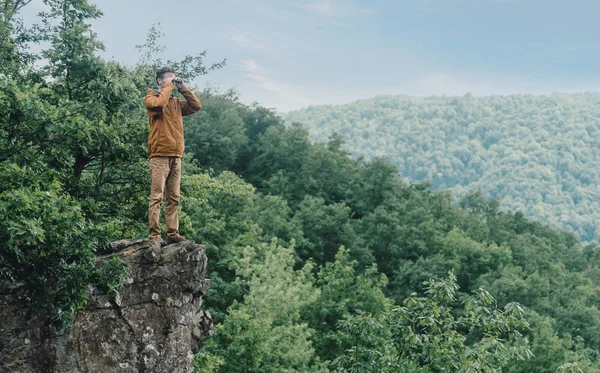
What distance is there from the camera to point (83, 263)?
10.4 metres

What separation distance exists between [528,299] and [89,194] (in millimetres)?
41164

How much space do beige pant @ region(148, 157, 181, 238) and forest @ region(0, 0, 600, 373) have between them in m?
0.80

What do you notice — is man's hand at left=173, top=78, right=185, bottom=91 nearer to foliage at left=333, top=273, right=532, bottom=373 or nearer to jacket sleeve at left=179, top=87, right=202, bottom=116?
jacket sleeve at left=179, top=87, right=202, bottom=116

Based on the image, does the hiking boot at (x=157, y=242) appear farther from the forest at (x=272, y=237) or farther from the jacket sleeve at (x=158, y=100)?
the jacket sleeve at (x=158, y=100)

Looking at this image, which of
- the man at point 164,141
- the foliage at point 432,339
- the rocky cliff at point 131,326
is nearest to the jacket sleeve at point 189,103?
the man at point 164,141

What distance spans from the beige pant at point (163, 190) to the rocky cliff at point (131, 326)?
1.07 ft

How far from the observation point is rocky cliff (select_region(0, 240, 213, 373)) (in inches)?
417

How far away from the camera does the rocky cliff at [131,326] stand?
1059 centimetres

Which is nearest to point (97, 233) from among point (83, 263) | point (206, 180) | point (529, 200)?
point (83, 263)

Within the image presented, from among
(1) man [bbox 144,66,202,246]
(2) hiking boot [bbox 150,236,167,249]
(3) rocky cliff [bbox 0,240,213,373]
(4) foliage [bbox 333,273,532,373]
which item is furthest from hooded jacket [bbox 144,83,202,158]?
(4) foliage [bbox 333,273,532,373]

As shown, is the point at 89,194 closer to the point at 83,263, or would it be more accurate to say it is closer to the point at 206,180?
the point at 83,263

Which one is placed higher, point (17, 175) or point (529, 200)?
point (17, 175)

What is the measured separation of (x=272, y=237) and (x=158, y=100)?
108ft

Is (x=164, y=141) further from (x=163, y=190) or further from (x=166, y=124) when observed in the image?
(x=163, y=190)
